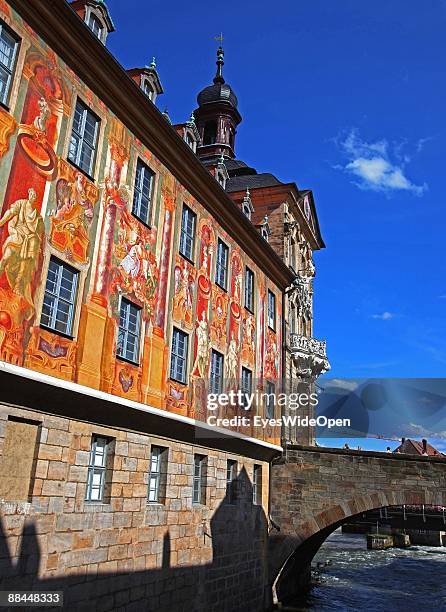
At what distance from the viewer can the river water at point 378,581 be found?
1909 cm

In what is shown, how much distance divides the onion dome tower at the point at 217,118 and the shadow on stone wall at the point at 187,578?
873 inches

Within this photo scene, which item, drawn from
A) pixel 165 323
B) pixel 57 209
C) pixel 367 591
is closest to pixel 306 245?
pixel 367 591

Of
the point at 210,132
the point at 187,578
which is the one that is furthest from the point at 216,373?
the point at 210,132

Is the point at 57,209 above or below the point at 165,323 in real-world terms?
above

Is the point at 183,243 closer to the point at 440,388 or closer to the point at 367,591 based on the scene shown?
the point at 440,388

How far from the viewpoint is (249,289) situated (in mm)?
17016

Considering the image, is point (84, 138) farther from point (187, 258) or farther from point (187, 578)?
point (187, 578)

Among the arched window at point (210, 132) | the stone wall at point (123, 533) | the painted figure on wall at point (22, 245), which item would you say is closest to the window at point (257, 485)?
the stone wall at point (123, 533)

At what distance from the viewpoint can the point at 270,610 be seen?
643 inches

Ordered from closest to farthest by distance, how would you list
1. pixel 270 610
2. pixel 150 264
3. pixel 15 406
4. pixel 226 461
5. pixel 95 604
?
pixel 15 406 → pixel 95 604 → pixel 150 264 → pixel 226 461 → pixel 270 610

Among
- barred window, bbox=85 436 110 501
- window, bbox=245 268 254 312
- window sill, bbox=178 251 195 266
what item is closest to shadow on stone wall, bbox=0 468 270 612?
barred window, bbox=85 436 110 501

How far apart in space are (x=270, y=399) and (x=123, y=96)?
10336 mm

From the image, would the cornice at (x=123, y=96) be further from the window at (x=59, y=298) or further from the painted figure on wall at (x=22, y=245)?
the window at (x=59, y=298)

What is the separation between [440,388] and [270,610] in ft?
26.1
